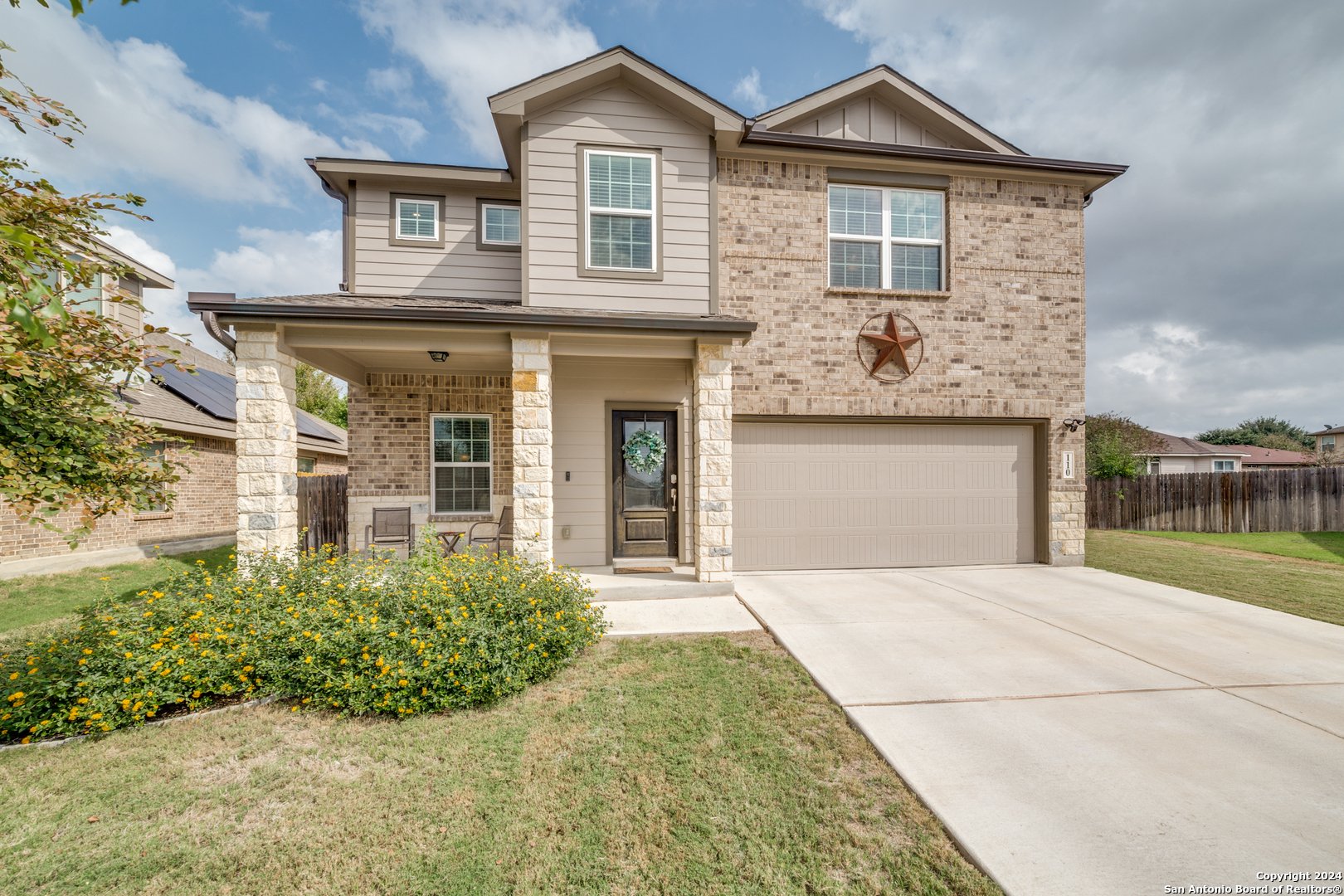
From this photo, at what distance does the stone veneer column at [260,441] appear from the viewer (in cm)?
611

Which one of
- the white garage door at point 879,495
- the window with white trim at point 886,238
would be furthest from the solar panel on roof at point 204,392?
the window with white trim at point 886,238

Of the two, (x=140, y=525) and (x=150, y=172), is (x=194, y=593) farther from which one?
(x=150, y=172)

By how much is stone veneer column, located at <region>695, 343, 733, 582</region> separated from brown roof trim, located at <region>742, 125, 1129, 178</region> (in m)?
3.30

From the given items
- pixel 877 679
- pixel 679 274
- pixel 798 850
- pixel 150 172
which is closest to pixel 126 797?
pixel 798 850

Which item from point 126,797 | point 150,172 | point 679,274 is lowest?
point 126,797

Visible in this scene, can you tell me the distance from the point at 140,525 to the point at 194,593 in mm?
8390

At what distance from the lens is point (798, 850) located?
238 cm

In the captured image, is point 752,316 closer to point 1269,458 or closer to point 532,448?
point 532,448

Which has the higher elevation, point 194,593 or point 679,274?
point 679,274

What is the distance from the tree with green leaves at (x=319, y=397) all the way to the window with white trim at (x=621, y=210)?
24703 millimetres

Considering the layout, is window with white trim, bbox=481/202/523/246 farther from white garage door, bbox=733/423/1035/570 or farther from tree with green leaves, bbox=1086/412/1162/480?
tree with green leaves, bbox=1086/412/1162/480

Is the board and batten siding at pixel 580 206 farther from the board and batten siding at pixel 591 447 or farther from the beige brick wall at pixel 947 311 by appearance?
the board and batten siding at pixel 591 447

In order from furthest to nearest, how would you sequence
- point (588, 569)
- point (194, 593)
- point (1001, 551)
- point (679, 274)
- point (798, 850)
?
point (1001, 551), point (588, 569), point (679, 274), point (194, 593), point (798, 850)

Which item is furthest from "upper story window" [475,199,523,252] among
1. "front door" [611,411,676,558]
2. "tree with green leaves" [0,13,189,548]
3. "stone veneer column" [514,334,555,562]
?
"tree with green leaves" [0,13,189,548]
